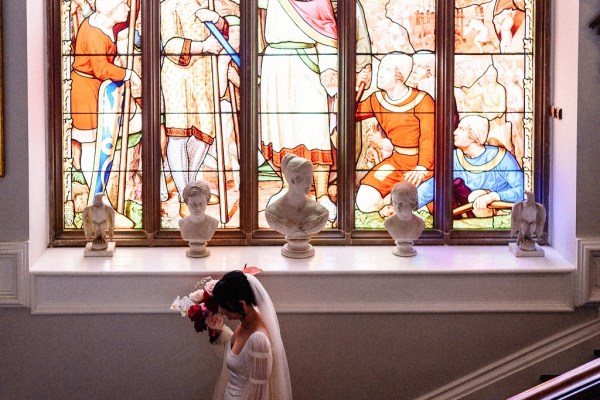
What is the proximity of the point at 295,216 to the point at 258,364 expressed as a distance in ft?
4.60

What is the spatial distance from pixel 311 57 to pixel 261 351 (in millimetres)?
2350

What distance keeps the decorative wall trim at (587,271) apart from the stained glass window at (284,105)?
0.68 m

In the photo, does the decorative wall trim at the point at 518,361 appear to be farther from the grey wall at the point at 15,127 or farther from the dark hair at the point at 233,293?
the grey wall at the point at 15,127

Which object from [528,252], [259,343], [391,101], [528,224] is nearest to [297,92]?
[391,101]

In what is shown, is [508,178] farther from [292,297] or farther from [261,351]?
[261,351]

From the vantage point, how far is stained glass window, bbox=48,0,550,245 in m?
5.05

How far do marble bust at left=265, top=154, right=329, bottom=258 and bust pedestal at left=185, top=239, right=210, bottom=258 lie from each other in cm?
47

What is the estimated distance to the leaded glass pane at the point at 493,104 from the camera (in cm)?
507

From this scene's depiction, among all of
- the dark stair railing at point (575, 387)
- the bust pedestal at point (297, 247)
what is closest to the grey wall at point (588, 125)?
the bust pedestal at point (297, 247)

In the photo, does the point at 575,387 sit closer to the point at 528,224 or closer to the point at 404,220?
the point at 404,220

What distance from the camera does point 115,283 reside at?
448 cm

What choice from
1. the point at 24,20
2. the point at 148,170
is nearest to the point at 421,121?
the point at 148,170

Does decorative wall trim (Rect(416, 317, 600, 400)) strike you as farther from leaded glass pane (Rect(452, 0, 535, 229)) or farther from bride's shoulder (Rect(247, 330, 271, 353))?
bride's shoulder (Rect(247, 330, 271, 353))

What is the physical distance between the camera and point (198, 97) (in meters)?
5.09
